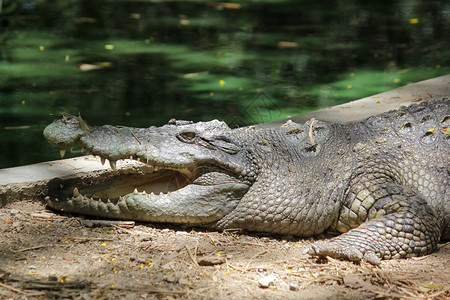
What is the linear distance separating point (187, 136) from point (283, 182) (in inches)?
32.9

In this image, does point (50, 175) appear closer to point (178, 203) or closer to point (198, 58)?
point (178, 203)

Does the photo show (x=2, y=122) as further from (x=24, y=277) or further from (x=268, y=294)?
(x=268, y=294)

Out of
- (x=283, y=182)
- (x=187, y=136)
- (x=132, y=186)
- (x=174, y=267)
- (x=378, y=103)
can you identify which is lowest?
(x=174, y=267)

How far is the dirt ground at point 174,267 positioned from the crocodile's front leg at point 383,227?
0.09 meters

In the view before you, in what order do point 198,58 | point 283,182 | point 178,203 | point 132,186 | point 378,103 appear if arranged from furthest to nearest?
point 198,58 < point 378,103 < point 132,186 < point 283,182 < point 178,203

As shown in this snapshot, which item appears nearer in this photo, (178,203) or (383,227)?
(383,227)

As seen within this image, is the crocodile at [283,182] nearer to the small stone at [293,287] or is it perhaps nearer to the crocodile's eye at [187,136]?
the crocodile's eye at [187,136]

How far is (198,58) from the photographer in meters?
10.1

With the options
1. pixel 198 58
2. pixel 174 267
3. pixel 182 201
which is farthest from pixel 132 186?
pixel 198 58

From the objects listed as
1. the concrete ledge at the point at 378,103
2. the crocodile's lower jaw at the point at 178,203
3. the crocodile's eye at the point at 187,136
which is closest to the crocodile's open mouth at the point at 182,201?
the crocodile's lower jaw at the point at 178,203

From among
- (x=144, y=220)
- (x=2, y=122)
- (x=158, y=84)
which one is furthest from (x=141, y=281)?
(x=158, y=84)

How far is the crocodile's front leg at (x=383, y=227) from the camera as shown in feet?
13.2

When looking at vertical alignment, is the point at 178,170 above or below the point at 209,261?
above

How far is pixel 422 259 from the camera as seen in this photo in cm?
426
